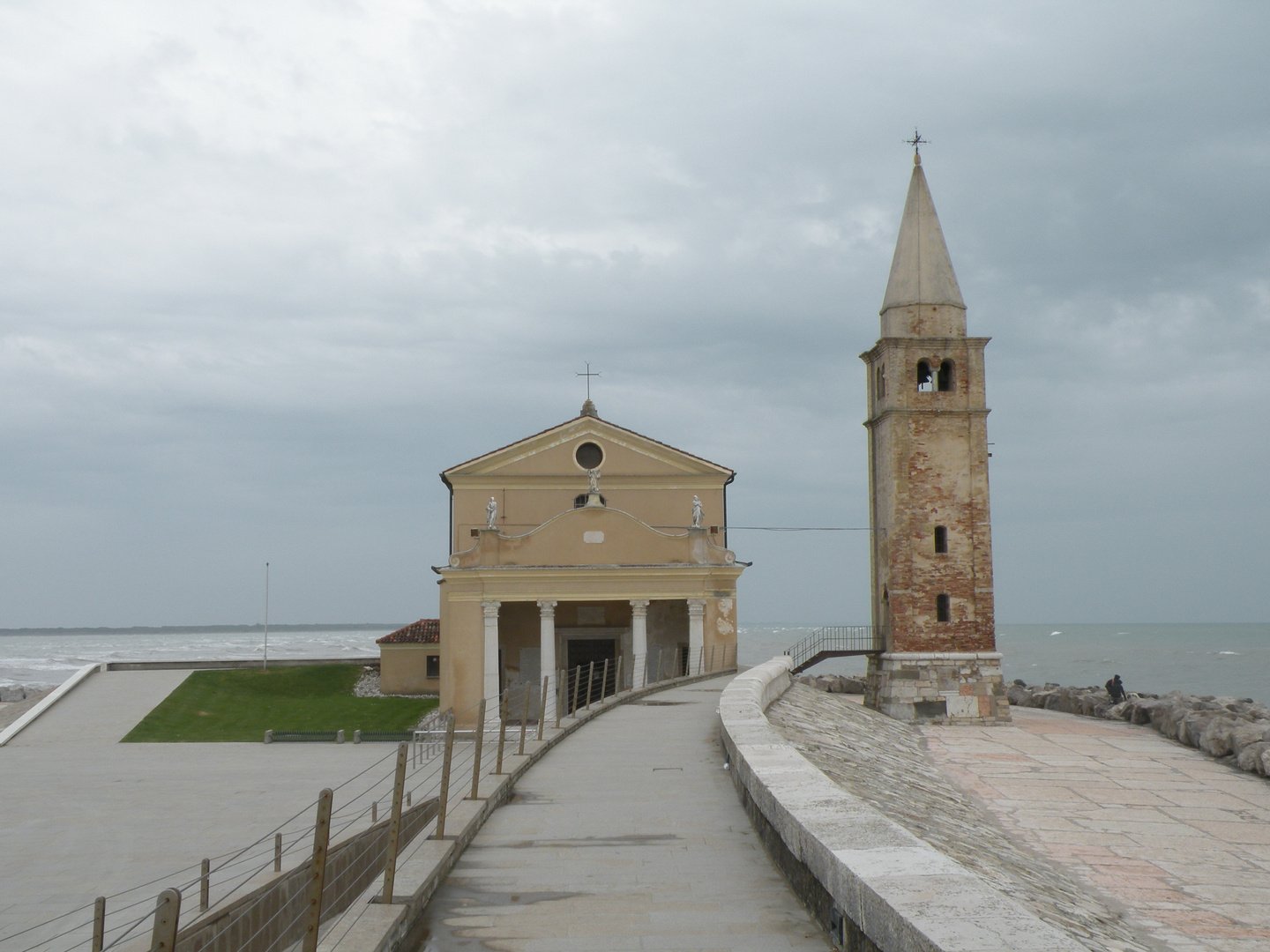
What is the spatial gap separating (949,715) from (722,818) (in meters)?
25.3

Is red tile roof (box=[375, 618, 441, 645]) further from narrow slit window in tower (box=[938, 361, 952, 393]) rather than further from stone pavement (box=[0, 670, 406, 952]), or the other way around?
narrow slit window in tower (box=[938, 361, 952, 393])

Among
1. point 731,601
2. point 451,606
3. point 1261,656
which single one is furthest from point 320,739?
point 1261,656

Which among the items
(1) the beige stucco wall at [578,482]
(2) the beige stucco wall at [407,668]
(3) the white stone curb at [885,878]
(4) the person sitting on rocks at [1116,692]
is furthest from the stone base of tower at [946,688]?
(3) the white stone curb at [885,878]

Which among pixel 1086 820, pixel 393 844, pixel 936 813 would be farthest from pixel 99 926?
pixel 1086 820

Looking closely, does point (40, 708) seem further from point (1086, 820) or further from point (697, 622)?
point (1086, 820)

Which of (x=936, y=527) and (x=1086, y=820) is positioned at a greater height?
(x=936, y=527)

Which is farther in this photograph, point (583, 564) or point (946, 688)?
point (946, 688)

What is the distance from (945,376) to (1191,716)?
11.3 metres

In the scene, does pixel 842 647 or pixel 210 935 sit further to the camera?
pixel 842 647

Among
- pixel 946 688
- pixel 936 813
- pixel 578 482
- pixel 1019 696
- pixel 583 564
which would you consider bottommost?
pixel 1019 696

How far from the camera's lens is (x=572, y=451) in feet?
108

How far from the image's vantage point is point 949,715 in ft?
104

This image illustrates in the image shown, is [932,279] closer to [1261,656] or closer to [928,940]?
[928,940]

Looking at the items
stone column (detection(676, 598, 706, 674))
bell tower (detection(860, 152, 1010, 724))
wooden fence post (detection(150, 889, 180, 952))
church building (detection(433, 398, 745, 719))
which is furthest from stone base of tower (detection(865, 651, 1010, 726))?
wooden fence post (detection(150, 889, 180, 952))
